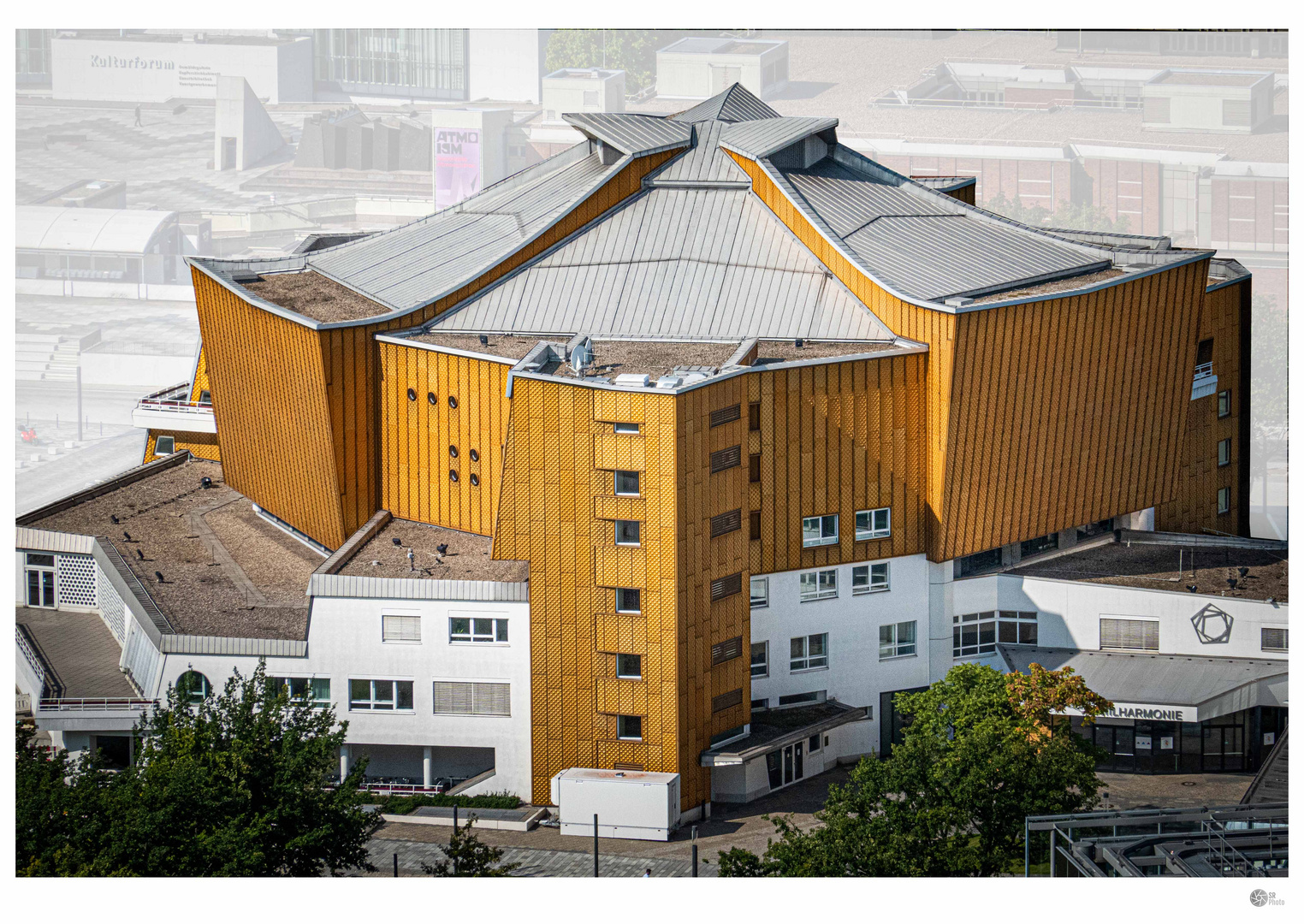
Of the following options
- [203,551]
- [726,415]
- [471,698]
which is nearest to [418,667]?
[471,698]

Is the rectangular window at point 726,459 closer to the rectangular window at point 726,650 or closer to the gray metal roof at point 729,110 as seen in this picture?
the rectangular window at point 726,650

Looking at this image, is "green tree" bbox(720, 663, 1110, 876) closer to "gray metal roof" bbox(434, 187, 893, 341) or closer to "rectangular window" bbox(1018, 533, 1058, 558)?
"rectangular window" bbox(1018, 533, 1058, 558)

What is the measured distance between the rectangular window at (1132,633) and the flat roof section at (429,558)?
963 inches

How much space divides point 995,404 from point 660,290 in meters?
15.5

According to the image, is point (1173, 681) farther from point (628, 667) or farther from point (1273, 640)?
point (628, 667)

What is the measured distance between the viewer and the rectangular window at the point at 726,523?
7981 centimetres

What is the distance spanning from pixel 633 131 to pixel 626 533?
25.7m

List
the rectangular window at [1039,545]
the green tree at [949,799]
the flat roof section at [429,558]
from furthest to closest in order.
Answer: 1. the rectangular window at [1039,545]
2. the flat roof section at [429,558]
3. the green tree at [949,799]

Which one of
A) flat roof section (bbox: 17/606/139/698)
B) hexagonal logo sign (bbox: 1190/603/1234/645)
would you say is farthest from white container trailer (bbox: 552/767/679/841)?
hexagonal logo sign (bbox: 1190/603/1234/645)

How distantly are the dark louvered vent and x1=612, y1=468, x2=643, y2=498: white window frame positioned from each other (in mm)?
4667

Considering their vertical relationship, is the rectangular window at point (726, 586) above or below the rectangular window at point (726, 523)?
below

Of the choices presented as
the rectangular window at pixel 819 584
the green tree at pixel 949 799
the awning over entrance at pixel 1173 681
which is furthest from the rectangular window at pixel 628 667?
the awning over entrance at pixel 1173 681

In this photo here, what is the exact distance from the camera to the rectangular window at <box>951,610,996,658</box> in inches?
3514
